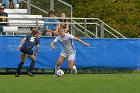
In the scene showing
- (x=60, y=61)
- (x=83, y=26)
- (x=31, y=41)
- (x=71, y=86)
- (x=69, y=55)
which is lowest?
(x=71, y=86)

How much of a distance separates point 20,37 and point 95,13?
665 inches

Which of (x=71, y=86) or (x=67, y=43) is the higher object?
(x=67, y=43)

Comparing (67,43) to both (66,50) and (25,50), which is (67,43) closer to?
(66,50)

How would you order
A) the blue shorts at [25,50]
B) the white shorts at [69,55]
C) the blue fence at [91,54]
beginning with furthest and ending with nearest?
the blue fence at [91,54], the white shorts at [69,55], the blue shorts at [25,50]

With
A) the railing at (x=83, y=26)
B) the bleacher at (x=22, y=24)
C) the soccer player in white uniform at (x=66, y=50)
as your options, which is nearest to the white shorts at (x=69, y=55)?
the soccer player in white uniform at (x=66, y=50)

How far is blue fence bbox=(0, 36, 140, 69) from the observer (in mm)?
24000

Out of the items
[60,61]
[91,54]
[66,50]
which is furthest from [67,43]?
[91,54]

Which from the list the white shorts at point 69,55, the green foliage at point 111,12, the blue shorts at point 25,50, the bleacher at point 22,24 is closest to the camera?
the blue shorts at point 25,50

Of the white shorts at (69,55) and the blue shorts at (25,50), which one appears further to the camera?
the white shorts at (69,55)

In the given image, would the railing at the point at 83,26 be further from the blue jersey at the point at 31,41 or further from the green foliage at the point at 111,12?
the green foliage at the point at 111,12

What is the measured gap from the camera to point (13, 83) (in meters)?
18.6

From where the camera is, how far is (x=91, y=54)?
968 inches

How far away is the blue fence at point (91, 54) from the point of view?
24.0m

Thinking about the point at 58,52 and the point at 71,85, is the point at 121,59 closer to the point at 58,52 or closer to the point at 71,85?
the point at 58,52
